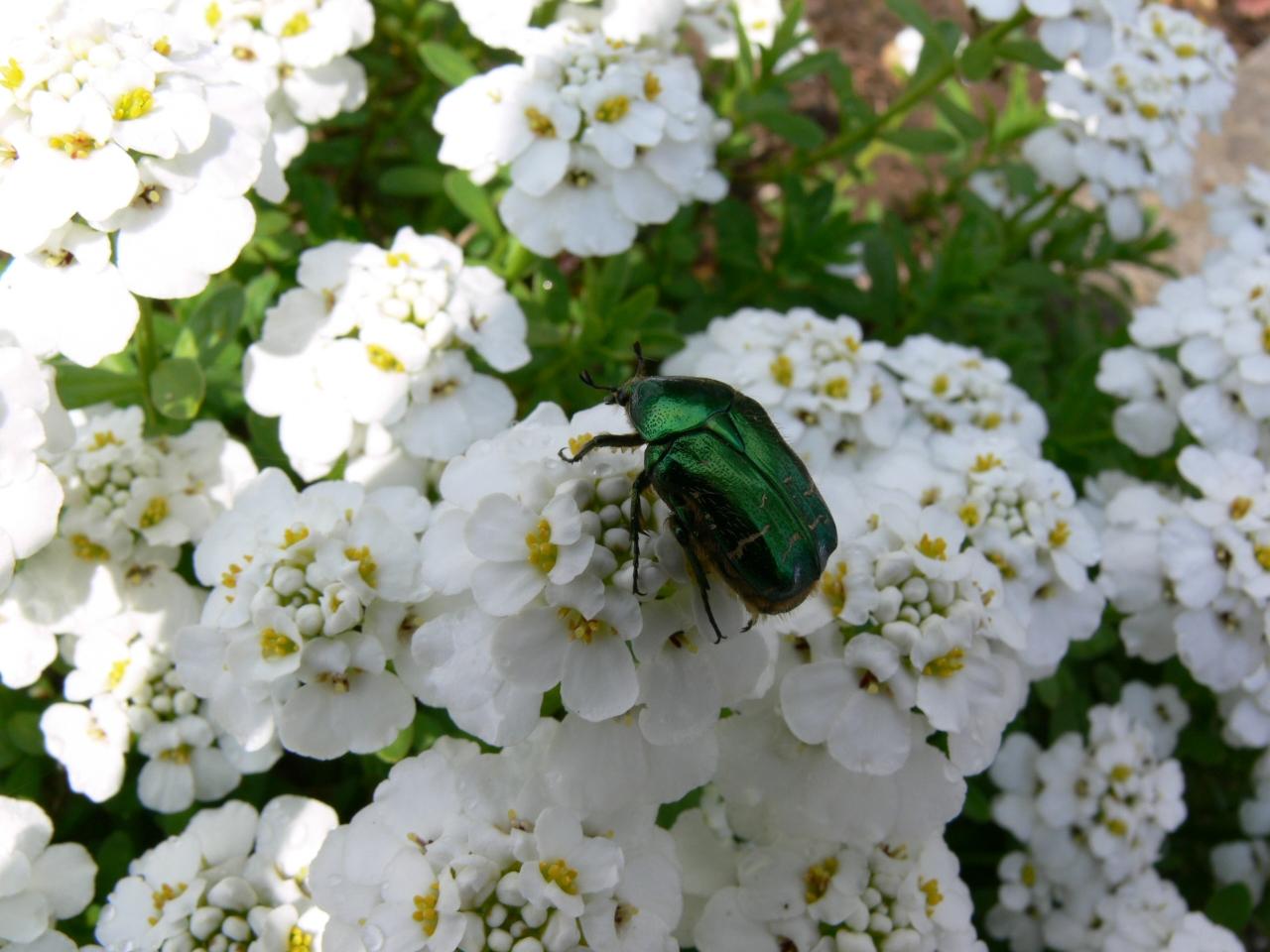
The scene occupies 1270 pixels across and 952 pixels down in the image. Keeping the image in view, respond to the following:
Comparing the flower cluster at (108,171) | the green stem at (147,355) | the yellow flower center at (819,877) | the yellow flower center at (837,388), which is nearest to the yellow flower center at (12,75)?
the flower cluster at (108,171)

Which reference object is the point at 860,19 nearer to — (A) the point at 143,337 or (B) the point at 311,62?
(B) the point at 311,62

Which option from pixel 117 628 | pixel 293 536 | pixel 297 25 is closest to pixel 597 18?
pixel 297 25

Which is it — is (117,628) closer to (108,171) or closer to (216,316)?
(216,316)

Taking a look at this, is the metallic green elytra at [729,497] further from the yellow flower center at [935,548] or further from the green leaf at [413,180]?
the green leaf at [413,180]

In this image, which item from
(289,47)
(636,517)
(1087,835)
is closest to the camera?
(636,517)

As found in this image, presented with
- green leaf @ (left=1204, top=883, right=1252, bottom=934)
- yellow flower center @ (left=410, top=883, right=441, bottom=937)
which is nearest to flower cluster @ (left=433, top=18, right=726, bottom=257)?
yellow flower center @ (left=410, top=883, right=441, bottom=937)

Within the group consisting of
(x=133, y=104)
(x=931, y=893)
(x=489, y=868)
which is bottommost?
(x=931, y=893)
